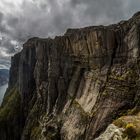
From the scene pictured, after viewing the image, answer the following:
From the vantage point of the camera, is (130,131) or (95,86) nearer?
(130,131)

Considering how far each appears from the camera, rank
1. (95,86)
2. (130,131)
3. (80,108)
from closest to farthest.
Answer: (130,131) → (95,86) → (80,108)

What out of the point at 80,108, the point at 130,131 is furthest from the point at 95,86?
the point at 130,131

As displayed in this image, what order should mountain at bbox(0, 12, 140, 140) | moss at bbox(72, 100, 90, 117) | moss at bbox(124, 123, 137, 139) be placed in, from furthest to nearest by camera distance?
moss at bbox(72, 100, 90, 117) < mountain at bbox(0, 12, 140, 140) < moss at bbox(124, 123, 137, 139)

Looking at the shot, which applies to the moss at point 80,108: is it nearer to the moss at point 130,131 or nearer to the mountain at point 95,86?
the mountain at point 95,86

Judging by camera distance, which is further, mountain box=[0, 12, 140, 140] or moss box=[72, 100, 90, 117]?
moss box=[72, 100, 90, 117]

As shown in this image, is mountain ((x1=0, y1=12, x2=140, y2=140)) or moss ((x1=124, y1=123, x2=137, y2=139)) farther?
mountain ((x1=0, y1=12, x2=140, y2=140))

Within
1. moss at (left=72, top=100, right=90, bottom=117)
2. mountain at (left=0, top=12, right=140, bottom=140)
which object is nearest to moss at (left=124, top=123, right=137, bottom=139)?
mountain at (left=0, top=12, right=140, bottom=140)

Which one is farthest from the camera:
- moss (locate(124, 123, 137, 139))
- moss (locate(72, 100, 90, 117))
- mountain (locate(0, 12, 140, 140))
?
moss (locate(72, 100, 90, 117))

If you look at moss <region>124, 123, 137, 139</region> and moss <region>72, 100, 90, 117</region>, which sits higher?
moss <region>72, 100, 90, 117</region>

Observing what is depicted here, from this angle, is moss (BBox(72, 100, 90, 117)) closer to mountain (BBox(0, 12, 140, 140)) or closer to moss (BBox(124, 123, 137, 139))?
mountain (BBox(0, 12, 140, 140))

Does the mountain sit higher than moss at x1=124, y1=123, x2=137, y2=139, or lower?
higher

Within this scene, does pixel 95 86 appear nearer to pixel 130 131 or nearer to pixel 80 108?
pixel 80 108

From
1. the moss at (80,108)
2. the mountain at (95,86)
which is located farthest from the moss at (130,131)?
the moss at (80,108)
